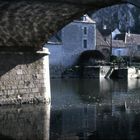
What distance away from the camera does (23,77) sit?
2288 centimetres

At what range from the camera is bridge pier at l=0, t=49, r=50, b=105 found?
73.2 ft

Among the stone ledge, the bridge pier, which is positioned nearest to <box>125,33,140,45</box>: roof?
the bridge pier

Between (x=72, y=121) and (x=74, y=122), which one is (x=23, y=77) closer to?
(x=72, y=121)

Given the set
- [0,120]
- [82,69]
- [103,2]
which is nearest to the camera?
[103,2]

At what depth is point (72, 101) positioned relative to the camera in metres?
25.7

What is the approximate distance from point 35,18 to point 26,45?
140 inches

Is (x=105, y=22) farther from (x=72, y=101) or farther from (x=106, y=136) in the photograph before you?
(x=106, y=136)

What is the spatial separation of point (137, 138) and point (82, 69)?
150ft

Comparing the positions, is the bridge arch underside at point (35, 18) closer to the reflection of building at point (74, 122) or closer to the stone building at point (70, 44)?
the reflection of building at point (74, 122)

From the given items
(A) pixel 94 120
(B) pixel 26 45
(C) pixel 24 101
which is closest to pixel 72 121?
(A) pixel 94 120

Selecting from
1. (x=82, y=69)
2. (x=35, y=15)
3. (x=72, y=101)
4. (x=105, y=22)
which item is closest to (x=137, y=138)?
(x=35, y=15)

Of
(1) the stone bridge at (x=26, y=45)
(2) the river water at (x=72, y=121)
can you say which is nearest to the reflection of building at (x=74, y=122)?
(2) the river water at (x=72, y=121)

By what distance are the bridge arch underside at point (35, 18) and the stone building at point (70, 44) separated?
1458 inches

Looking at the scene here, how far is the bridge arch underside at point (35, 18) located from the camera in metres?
17.1
